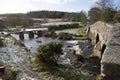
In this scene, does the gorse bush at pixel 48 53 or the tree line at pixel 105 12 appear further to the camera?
the tree line at pixel 105 12

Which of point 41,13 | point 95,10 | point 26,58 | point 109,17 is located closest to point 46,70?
point 26,58

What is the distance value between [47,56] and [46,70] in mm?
2289

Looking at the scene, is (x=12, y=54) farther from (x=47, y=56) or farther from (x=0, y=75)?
(x=0, y=75)

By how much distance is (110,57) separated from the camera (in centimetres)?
513

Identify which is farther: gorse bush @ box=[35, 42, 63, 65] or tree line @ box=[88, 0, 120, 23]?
tree line @ box=[88, 0, 120, 23]

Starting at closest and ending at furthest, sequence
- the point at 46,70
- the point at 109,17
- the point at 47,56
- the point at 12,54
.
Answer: the point at 46,70, the point at 47,56, the point at 12,54, the point at 109,17

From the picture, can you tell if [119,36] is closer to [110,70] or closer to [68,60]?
[110,70]

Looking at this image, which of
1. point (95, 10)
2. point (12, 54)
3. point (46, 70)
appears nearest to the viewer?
point (46, 70)

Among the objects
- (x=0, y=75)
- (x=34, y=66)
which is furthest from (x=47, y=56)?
(x=0, y=75)

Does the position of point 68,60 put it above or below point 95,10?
below

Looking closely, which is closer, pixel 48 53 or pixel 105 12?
pixel 48 53

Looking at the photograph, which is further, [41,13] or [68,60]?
[41,13]

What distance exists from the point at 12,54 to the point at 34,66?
8.73 m

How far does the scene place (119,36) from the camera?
22.7ft
